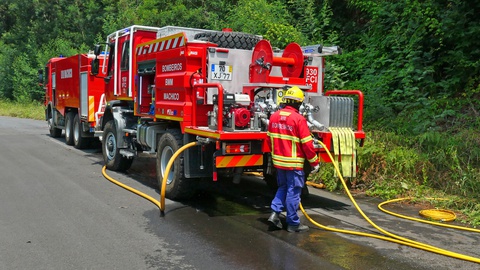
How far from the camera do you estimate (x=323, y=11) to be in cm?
1412

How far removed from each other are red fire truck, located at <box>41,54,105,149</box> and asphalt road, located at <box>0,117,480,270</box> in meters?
4.33

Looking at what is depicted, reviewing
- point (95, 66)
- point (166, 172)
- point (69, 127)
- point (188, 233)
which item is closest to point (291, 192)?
point (188, 233)

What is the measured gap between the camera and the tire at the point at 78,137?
44.9ft

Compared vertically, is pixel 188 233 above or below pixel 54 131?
below

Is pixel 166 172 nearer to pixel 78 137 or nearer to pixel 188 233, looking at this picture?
pixel 188 233

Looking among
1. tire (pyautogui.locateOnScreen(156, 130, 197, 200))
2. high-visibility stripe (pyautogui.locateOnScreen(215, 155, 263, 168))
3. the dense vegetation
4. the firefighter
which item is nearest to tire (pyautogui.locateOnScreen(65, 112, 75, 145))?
the dense vegetation

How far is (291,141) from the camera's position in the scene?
5785 mm

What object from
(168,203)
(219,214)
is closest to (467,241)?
(219,214)

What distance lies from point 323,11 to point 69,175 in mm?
8697

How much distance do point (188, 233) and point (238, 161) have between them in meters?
1.28

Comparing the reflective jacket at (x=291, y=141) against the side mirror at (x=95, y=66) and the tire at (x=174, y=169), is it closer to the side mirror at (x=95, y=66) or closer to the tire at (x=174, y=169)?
the tire at (x=174, y=169)

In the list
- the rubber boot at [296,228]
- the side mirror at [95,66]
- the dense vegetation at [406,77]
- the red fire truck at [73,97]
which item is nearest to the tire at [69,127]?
the red fire truck at [73,97]

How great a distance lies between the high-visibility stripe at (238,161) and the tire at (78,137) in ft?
27.5

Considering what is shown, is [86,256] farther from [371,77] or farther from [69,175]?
[371,77]
